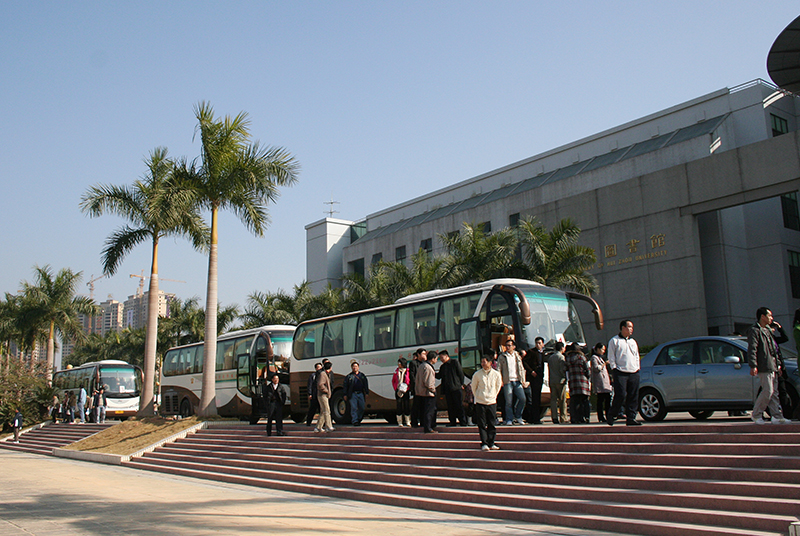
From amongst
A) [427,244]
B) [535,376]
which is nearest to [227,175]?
[535,376]

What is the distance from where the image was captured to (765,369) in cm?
984

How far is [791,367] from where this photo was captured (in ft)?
36.2

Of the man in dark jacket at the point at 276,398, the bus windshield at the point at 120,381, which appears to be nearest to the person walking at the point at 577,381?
the man in dark jacket at the point at 276,398

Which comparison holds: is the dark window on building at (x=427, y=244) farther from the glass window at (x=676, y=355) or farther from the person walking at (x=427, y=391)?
the glass window at (x=676, y=355)

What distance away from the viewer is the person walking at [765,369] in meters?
9.84

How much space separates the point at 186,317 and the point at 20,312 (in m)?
10.5

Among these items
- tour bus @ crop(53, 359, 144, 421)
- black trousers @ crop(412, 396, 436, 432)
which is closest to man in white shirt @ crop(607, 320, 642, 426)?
black trousers @ crop(412, 396, 436, 432)

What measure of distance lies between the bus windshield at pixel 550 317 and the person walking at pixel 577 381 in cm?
187

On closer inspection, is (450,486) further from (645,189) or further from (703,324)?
(645,189)

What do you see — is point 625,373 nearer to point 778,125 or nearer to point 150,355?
point 150,355

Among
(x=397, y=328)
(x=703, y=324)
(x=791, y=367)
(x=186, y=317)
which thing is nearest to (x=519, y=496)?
(x=791, y=367)

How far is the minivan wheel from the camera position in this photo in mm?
12695

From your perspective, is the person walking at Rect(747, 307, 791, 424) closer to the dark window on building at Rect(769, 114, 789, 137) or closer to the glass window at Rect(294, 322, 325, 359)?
the glass window at Rect(294, 322, 325, 359)

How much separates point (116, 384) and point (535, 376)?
2781cm
